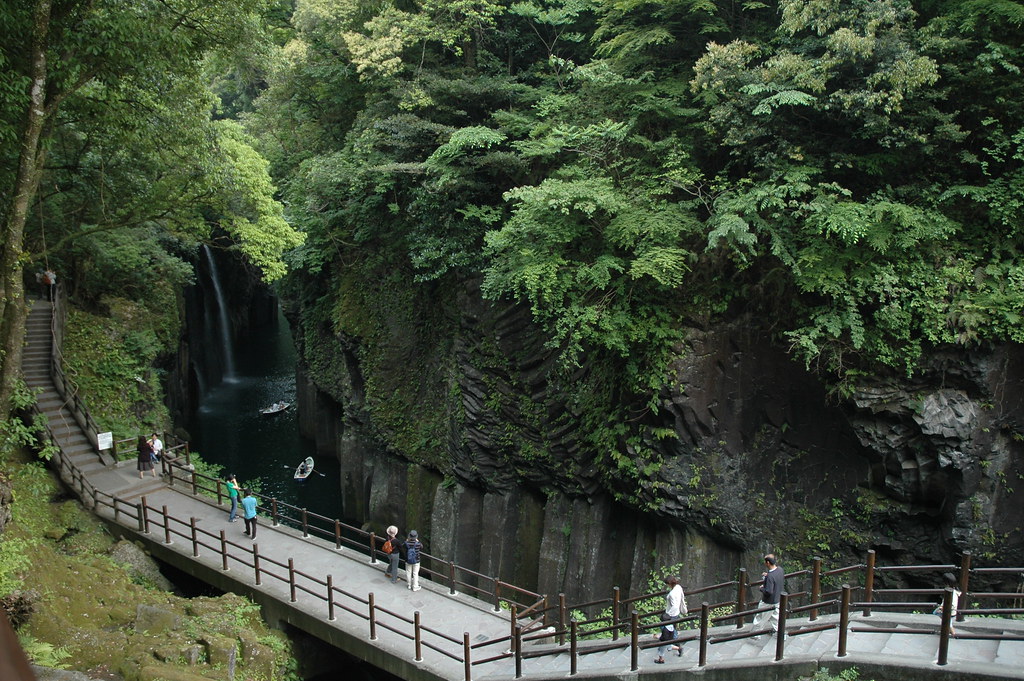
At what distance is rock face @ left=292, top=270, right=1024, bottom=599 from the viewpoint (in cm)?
1295

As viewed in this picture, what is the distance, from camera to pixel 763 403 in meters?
15.1

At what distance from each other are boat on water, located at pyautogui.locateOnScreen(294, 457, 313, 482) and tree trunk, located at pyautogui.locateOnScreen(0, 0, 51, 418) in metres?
16.8

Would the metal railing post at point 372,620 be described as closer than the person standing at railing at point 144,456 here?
Yes

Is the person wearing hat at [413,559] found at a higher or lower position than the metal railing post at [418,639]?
higher

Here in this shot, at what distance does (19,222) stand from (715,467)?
13538mm

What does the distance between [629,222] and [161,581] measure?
13047mm

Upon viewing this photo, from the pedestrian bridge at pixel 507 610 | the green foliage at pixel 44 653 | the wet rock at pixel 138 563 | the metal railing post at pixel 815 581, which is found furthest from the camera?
the wet rock at pixel 138 563

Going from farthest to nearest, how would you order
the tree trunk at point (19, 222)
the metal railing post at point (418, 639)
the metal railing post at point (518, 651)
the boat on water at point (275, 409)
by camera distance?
1. the boat on water at point (275, 409)
2. the metal railing post at point (418, 639)
3. the metal railing post at point (518, 651)
4. the tree trunk at point (19, 222)

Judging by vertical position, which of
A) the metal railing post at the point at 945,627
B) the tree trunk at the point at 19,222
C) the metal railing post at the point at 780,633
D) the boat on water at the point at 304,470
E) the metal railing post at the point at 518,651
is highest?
the tree trunk at the point at 19,222

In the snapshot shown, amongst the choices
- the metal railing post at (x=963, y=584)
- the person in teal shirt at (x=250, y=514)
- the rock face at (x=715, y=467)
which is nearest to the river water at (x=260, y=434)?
the rock face at (x=715, y=467)

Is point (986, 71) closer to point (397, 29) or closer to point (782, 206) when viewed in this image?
point (782, 206)

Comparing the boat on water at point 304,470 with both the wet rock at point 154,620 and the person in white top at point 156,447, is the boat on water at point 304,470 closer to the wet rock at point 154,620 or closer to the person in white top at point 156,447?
the person in white top at point 156,447

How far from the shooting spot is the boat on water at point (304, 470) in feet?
91.7

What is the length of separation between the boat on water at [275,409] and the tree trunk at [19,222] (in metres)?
23.7
